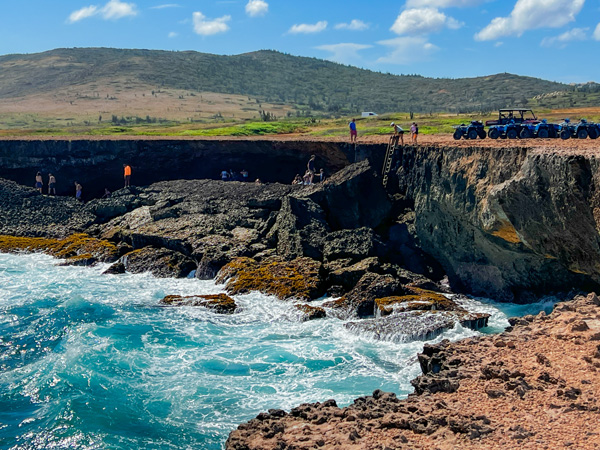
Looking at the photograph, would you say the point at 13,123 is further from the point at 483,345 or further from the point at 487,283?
the point at 483,345

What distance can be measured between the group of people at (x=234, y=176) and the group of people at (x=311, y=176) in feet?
11.8

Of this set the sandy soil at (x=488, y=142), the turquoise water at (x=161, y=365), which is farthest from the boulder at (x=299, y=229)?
the sandy soil at (x=488, y=142)

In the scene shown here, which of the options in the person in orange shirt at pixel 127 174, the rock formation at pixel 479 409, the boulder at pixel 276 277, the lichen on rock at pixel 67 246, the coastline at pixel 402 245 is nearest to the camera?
the rock formation at pixel 479 409

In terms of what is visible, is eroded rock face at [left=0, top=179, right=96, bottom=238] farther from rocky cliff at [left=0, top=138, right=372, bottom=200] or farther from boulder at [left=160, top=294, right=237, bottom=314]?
boulder at [left=160, top=294, right=237, bottom=314]

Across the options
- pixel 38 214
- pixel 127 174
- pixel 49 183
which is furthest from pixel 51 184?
pixel 127 174

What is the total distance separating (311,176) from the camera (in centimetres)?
3175

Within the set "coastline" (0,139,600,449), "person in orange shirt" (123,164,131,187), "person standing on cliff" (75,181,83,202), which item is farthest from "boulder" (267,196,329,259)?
"person standing on cliff" (75,181,83,202)

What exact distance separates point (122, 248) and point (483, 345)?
62.5 feet

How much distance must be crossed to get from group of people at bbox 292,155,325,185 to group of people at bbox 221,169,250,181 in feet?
11.8

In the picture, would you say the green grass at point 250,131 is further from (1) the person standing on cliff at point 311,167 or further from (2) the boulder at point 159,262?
(2) the boulder at point 159,262

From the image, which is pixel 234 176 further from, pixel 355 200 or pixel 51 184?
pixel 51 184

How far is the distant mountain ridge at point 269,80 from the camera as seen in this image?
3474 inches

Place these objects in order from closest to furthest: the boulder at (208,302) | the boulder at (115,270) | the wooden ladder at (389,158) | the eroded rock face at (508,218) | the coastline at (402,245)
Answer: the coastline at (402,245) → the eroded rock face at (508,218) → the boulder at (208,302) → the boulder at (115,270) → the wooden ladder at (389,158)

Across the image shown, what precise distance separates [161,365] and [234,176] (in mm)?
19680
